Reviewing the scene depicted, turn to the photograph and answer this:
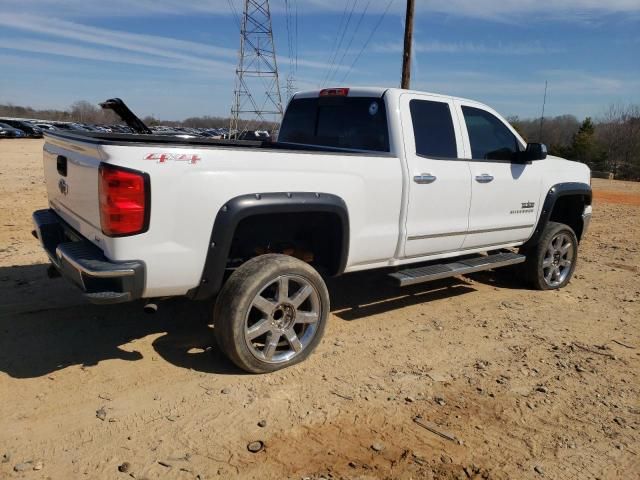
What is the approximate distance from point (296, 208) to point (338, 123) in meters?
1.68

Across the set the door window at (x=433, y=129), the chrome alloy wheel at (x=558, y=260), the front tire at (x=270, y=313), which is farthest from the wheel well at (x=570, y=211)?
the front tire at (x=270, y=313)

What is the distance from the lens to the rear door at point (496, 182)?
5078 mm

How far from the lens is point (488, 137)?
5348mm

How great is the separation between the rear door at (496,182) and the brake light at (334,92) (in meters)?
1.08

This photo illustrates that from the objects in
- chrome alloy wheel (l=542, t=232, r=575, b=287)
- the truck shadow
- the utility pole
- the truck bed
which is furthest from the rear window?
the utility pole

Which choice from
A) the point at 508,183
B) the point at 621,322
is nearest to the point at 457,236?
the point at 508,183

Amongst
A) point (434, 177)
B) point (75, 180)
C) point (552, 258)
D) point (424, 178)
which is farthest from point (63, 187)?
point (552, 258)

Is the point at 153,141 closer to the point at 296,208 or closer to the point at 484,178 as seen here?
the point at 296,208

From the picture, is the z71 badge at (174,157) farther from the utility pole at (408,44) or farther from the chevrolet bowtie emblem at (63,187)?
the utility pole at (408,44)

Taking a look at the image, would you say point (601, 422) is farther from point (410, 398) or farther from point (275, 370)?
point (275, 370)

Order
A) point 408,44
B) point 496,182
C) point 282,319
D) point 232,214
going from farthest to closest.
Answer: point 408,44, point 496,182, point 282,319, point 232,214

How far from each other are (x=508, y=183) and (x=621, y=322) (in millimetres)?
1757

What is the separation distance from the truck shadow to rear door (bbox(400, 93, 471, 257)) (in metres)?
0.95

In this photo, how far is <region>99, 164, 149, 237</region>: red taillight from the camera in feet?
9.86
